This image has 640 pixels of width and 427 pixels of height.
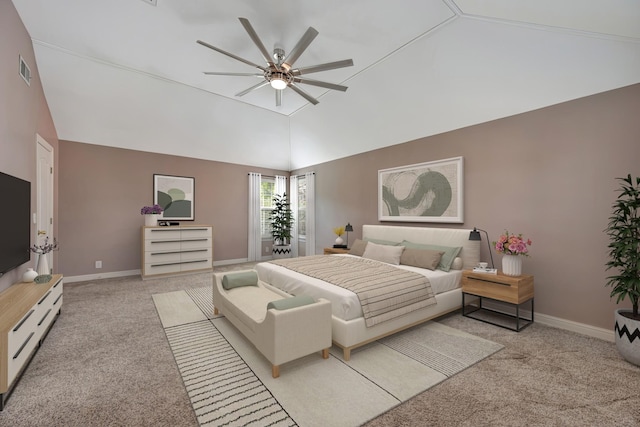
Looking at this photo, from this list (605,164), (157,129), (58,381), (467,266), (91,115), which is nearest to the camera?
(58,381)

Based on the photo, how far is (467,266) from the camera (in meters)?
3.85

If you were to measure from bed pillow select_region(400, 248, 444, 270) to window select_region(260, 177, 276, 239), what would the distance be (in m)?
4.72

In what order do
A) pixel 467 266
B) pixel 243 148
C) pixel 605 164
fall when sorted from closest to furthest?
pixel 605 164
pixel 467 266
pixel 243 148

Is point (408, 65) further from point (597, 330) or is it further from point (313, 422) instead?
point (313, 422)

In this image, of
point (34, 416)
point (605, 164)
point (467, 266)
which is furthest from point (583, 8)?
point (34, 416)

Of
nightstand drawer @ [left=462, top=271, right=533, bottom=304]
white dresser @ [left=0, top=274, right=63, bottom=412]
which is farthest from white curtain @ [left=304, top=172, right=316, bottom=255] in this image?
white dresser @ [left=0, top=274, right=63, bottom=412]

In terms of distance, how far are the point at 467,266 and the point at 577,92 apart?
237 centimetres

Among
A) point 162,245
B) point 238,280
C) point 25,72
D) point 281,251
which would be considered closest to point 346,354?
point 238,280

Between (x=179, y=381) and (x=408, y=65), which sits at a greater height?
(x=408, y=65)

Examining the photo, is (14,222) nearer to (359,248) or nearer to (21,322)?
(21,322)

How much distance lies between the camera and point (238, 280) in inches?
137

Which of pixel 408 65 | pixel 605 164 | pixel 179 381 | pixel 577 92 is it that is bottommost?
pixel 179 381

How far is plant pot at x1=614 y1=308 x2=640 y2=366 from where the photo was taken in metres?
2.37

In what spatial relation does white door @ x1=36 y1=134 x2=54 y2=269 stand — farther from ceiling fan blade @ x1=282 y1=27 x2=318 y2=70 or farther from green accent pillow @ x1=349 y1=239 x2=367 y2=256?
green accent pillow @ x1=349 y1=239 x2=367 y2=256
